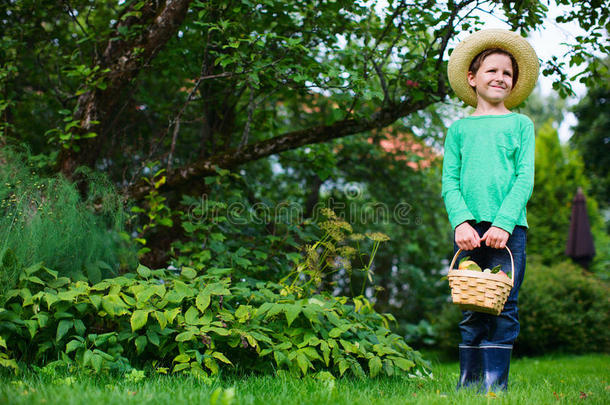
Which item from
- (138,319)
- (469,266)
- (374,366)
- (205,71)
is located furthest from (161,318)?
(205,71)

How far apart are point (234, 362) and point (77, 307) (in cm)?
97

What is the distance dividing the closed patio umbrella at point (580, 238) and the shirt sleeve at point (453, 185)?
303 inches

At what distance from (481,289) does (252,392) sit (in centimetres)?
121

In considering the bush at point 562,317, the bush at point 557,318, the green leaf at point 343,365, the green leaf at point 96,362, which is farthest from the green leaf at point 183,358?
the bush at point 562,317

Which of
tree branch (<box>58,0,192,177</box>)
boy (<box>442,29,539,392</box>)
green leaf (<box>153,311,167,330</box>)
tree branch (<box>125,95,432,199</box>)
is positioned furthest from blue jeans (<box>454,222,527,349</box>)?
tree branch (<box>58,0,192,177</box>)

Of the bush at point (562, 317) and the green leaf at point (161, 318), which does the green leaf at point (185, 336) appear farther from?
the bush at point (562, 317)

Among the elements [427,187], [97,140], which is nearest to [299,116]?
[427,187]

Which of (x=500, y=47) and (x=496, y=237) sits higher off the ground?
(x=500, y=47)

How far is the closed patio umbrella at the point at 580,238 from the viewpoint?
9.13 meters

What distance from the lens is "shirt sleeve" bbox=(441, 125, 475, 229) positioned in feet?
8.76

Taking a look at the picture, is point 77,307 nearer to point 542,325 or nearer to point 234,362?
point 234,362

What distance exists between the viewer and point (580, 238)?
30.3ft

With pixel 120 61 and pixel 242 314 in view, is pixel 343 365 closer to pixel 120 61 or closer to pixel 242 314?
pixel 242 314

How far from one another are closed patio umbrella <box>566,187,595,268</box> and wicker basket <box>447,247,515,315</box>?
8003mm
